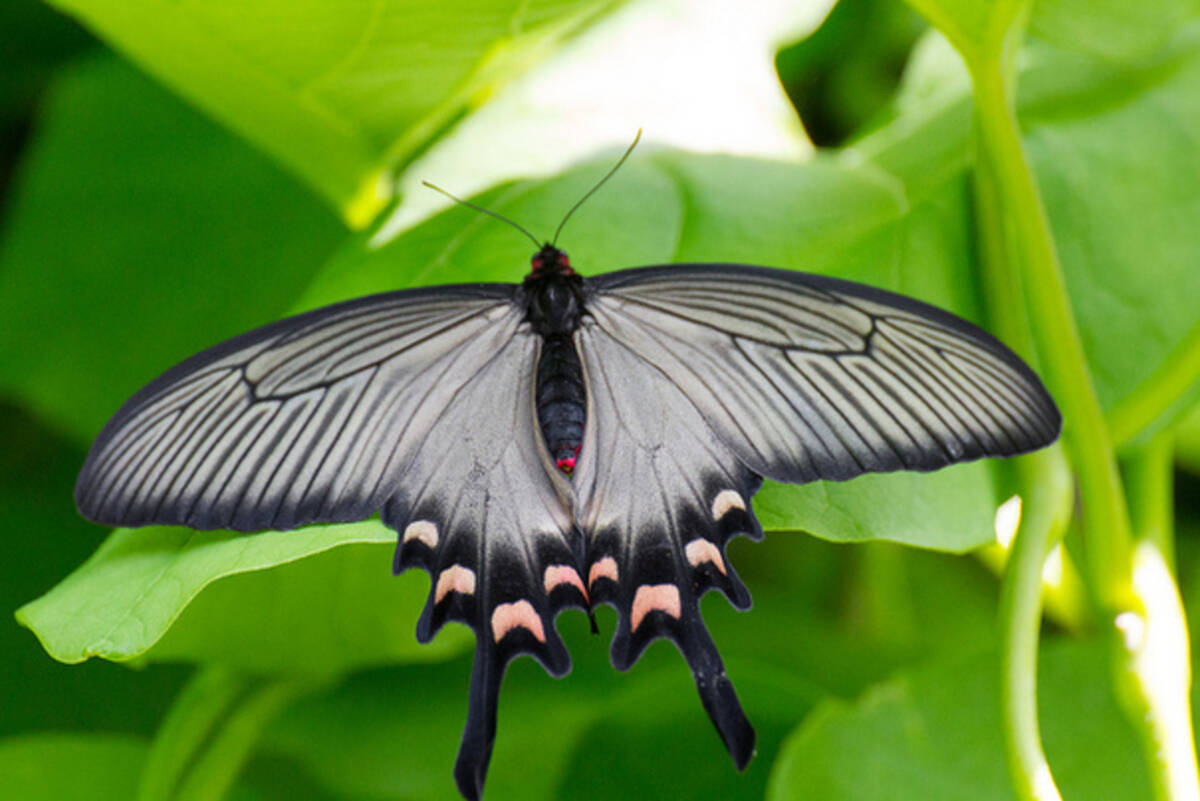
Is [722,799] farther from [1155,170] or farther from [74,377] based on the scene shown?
[74,377]

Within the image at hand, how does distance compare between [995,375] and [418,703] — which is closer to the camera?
[995,375]

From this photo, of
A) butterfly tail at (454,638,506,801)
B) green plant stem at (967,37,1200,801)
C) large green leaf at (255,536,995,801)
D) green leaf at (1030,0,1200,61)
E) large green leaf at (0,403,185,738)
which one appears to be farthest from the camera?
large green leaf at (0,403,185,738)

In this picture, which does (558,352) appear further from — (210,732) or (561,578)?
(210,732)

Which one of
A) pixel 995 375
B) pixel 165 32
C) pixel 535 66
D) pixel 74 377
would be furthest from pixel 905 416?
pixel 74 377

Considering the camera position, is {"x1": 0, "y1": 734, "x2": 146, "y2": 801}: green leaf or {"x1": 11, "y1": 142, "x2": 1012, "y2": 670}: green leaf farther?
{"x1": 0, "y1": 734, "x2": 146, "y2": 801}: green leaf

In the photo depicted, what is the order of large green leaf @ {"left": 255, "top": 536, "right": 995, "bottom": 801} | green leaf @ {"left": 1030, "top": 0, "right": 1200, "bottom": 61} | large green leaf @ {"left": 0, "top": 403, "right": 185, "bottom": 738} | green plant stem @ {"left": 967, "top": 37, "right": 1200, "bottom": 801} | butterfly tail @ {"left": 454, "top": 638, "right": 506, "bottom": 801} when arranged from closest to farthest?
butterfly tail @ {"left": 454, "top": 638, "right": 506, "bottom": 801} → green plant stem @ {"left": 967, "top": 37, "right": 1200, "bottom": 801} → green leaf @ {"left": 1030, "top": 0, "right": 1200, "bottom": 61} → large green leaf @ {"left": 255, "top": 536, "right": 995, "bottom": 801} → large green leaf @ {"left": 0, "top": 403, "right": 185, "bottom": 738}

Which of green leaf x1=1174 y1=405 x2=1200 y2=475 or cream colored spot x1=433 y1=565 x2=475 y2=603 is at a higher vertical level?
cream colored spot x1=433 y1=565 x2=475 y2=603

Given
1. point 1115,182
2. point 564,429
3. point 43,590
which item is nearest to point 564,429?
point 564,429

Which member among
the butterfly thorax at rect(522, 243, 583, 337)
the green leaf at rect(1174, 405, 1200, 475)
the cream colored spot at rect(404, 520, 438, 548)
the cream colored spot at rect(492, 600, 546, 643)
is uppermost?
the butterfly thorax at rect(522, 243, 583, 337)

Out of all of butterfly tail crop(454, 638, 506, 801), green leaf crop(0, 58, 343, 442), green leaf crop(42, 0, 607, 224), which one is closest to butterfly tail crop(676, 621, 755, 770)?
butterfly tail crop(454, 638, 506, 801)

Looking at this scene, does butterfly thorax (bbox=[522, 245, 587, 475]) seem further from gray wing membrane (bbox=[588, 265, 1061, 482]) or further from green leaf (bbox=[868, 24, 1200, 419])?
green leaf (bbox=[868, 24, 1200, 419])
